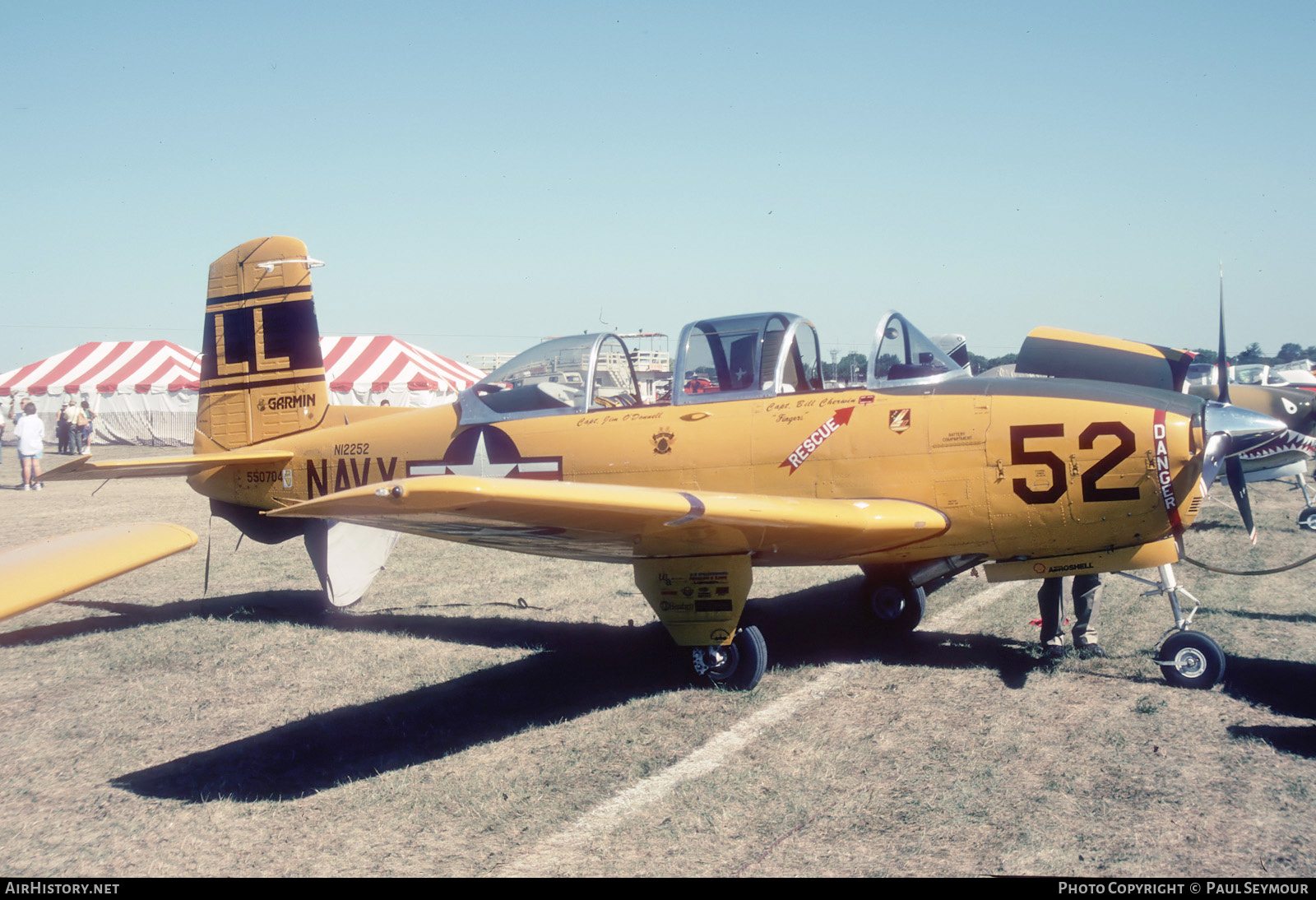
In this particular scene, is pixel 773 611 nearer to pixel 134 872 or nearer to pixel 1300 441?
pixel 134 872

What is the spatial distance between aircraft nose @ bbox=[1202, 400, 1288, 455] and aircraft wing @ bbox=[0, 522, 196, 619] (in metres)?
5.33

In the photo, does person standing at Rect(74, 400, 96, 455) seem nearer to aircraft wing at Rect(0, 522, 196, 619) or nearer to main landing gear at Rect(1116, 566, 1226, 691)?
aircraft wing at Rect(0, 522, 196, 619)

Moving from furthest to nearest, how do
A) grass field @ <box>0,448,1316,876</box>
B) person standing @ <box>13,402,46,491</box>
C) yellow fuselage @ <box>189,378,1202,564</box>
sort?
person standing @ <box>13,402,46,491</box>
yellow fuselage @ <box>189,378,1202,564</box>
grass field @ <box>0,448,1316,876</box>

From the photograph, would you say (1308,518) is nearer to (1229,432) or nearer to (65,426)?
(1229,432)

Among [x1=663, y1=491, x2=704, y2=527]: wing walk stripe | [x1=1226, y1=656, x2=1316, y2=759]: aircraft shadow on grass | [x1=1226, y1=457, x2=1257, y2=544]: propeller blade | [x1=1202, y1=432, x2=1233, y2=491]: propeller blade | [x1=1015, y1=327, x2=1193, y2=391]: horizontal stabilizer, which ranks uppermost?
[x1=1015, y1=327, x2=1193, y2=391]: horizontal stabilizer

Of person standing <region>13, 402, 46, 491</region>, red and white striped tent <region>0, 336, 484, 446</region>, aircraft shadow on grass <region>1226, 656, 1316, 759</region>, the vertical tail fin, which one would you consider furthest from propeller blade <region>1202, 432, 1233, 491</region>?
red and white striped tent <region>0, 336, 484, 446</region>

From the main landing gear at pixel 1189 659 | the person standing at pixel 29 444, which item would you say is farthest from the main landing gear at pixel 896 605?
the person standing at pixel 29 444

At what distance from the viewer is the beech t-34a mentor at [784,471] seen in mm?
4648

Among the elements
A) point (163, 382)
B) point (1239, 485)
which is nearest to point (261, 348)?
point (1239, 485)

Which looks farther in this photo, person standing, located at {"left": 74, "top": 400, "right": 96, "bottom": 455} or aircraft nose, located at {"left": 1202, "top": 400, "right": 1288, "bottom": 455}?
person standing, located at {"left": 74, "top": 400, "right": 96, "bottom": 455}

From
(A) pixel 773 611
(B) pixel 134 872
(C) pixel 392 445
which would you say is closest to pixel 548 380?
(C) pixel 392 445

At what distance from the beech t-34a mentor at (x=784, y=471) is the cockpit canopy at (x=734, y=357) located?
0.5 inches

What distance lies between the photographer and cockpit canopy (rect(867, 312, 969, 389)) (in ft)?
18.3

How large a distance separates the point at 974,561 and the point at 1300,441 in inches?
255
